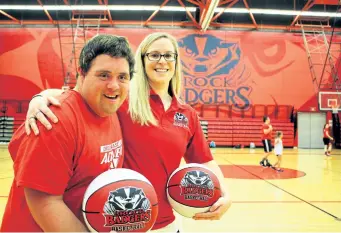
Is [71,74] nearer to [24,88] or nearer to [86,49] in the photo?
[24,88]

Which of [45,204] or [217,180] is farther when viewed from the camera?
[217,180]

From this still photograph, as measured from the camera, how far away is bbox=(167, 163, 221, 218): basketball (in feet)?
5.93

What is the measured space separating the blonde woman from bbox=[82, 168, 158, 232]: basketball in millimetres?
444

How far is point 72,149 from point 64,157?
0.15ft

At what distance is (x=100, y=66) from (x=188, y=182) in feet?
2.80

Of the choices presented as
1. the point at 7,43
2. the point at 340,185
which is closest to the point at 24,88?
the point at 7,43

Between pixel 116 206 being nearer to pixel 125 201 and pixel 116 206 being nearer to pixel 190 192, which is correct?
pixel 125 201

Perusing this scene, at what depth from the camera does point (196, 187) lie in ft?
6.02

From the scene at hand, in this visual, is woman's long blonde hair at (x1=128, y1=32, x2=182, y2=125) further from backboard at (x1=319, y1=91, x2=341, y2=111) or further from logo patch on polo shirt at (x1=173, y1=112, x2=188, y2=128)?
backboard at (x1=319, y1=91, x2=341, y2=111)

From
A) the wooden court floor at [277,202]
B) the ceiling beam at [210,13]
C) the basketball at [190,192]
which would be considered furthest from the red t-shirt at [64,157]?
the ceiling beam at [210,13]

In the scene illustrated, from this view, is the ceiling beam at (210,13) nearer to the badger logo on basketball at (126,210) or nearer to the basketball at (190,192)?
the basketball at (190,192)

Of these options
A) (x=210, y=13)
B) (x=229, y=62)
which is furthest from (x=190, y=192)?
(x=229, y=62)

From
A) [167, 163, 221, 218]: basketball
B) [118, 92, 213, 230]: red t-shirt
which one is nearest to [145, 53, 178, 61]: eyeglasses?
[118, 92, 213, 230]: red t-shirt

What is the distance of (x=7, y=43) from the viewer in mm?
16016
